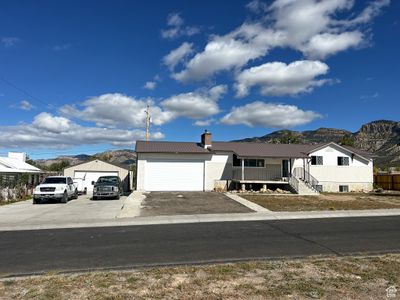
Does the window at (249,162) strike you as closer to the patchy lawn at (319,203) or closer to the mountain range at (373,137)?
the patchy lawn at (319,203)

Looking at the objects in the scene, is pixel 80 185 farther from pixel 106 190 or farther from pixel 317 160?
pixel 317 160

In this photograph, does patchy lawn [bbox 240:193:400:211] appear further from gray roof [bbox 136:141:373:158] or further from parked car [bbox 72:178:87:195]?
parked car [bbox 72:178:87:195]

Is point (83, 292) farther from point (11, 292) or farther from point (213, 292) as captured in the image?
point (213, 292)

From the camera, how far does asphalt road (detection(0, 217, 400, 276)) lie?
8.48 metres

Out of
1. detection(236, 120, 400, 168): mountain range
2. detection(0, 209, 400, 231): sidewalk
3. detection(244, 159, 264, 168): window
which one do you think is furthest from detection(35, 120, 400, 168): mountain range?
detection(0, 209, 400, 231): sidewalk

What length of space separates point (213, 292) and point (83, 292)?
6.64 ft

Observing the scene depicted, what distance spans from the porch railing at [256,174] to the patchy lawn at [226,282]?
2625 cm

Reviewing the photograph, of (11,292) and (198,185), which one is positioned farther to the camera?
(198,185)

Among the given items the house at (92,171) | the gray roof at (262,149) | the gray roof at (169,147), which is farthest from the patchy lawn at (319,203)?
the house at (92,171)

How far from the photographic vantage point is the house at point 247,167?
3275 cm

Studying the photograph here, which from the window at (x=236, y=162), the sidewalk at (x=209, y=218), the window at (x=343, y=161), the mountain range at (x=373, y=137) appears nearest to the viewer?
the sidewalk at (x=209, y=218)

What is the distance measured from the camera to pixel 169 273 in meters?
7.13

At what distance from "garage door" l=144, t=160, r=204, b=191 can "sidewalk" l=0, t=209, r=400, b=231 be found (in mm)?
15602

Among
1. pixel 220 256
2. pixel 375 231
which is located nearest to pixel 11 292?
pixel 220 256
